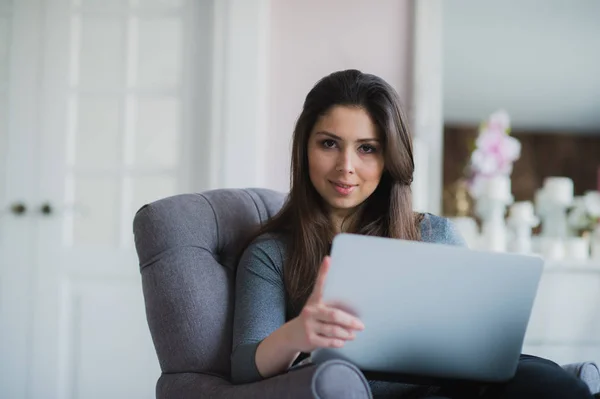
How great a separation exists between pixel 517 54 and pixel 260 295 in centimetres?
332

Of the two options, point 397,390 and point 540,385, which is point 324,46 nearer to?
point 397,390

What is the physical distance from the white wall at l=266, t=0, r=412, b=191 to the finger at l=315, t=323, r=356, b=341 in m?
1.68

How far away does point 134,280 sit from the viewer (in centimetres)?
275

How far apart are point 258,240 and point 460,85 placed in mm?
2873

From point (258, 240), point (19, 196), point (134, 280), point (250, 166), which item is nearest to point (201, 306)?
point (258, 240)

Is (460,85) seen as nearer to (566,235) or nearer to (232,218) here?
(566,235)

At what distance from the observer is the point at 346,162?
137 cm

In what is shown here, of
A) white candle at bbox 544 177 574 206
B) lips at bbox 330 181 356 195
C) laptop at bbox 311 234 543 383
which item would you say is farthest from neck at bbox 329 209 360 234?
white candle at bbox 544 177 574 206

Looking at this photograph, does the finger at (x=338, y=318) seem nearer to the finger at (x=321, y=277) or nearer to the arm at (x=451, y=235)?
the finger at (x=321, y=277)

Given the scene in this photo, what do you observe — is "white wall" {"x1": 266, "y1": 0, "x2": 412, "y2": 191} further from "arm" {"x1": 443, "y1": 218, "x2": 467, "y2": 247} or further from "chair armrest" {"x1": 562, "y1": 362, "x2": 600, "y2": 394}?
"chair armrest" {"x1": 562, "y1": 362, "x2": 600, "y2": 394}

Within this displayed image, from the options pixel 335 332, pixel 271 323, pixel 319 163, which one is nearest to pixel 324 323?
pixel 335 332

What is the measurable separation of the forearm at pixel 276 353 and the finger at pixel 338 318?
11cm

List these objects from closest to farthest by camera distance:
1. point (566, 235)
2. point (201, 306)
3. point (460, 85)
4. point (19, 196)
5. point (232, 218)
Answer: point (201, 306)
point (232, 218)
point (19, 196)
point (566, 235)
point (460, 85)

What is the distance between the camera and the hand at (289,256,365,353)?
97 centimetres
